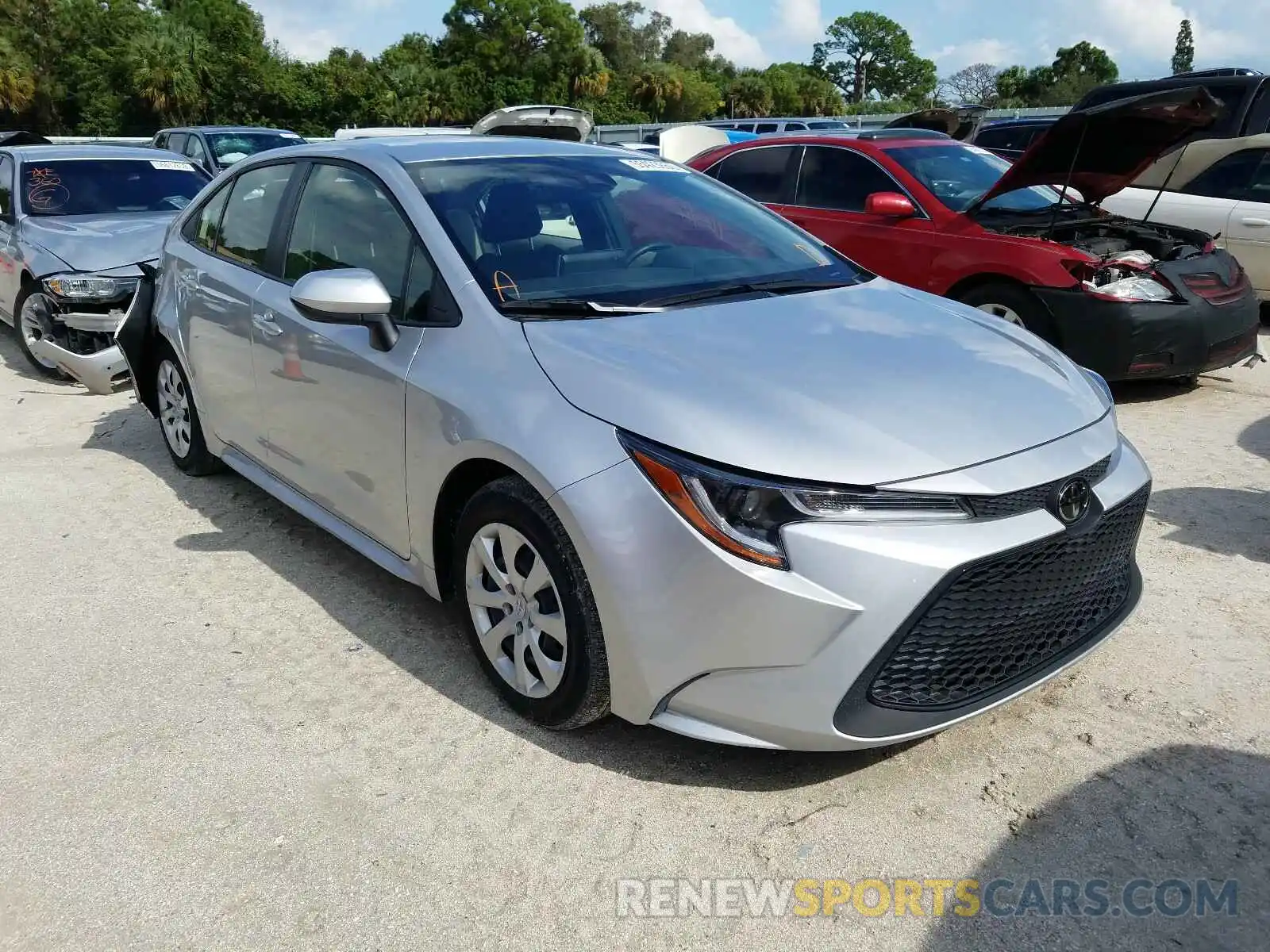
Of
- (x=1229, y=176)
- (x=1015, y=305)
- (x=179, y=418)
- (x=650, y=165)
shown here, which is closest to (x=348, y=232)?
(x=650, y=165)

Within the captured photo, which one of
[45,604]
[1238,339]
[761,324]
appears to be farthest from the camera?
[1238,339]

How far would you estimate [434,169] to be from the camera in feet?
11.4

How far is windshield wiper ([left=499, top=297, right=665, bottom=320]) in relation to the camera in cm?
299

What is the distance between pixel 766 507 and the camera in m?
2.36

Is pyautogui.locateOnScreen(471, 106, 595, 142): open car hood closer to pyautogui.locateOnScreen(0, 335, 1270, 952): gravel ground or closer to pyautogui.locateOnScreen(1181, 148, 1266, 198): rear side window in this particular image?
pyautogui.locateOnScreen(1181, 148, 1266, 198): rear side window

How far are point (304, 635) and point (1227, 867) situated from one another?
2.84m

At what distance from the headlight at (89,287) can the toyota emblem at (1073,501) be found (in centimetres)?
636

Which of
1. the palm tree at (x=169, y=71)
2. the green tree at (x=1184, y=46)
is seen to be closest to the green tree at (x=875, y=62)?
the green tree at (x=1184, y=46)

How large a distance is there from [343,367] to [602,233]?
38.7 inches

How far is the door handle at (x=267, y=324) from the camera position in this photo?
3.82 metres

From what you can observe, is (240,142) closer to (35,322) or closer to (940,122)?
(35,322)

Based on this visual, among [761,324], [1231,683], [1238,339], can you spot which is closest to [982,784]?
[1231,683]

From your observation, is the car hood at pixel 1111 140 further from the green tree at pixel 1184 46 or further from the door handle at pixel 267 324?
the green tree at pixel 1184 46

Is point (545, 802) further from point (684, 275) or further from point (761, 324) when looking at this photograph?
point (684, 275)
